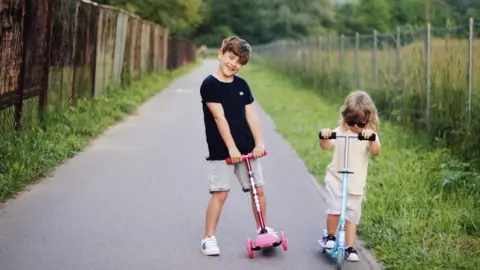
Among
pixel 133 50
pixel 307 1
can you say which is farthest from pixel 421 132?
pixel 307 1

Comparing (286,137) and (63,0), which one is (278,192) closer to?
(286,137)

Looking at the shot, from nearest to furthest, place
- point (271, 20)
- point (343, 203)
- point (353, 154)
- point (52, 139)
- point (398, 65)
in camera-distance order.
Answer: point (343, 203) → point (353, 154) → point (52, 139) → point (398, 65) → point (271, 20)

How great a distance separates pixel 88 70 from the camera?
1588cm

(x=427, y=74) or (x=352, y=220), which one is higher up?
(x=427, y=74)

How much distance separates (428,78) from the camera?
40.4ft

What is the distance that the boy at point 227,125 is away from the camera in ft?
19.3

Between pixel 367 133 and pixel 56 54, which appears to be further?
pixel 56 54

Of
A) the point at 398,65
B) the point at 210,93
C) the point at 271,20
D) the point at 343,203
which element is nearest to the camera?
the point at 343,203

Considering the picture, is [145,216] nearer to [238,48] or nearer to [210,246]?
[210,246]

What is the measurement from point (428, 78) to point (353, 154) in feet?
22.6

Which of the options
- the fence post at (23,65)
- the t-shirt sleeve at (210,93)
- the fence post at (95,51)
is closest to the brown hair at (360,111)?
the t-shirt sleeve at (210,93)

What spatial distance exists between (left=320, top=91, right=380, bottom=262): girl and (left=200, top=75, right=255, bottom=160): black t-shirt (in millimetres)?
602

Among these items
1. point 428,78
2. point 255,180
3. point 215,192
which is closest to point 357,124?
point 255,180

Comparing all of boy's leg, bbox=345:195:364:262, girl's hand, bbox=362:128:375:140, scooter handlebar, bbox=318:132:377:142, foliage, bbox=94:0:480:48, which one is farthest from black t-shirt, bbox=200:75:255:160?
foliage, bbox=94:0:480:48
